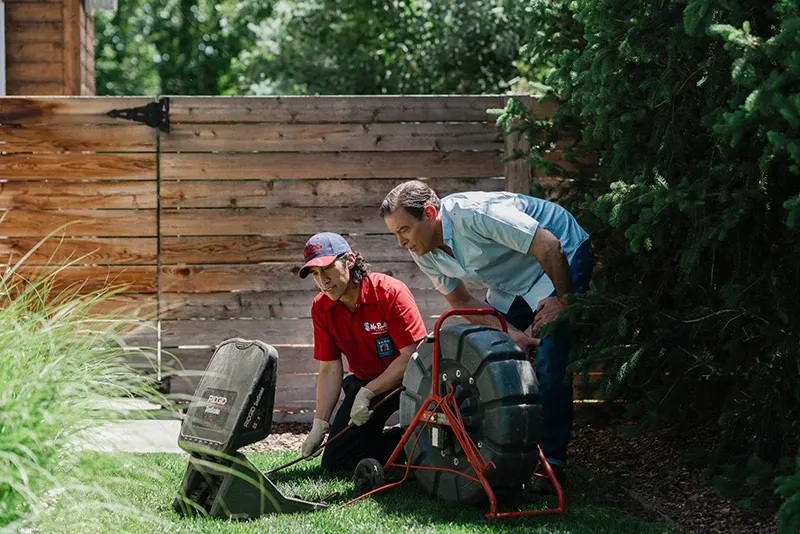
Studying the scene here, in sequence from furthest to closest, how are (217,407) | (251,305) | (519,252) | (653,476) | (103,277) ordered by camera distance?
(251,305) < (103,277) < (653,476) < (519,252) < (217,407)

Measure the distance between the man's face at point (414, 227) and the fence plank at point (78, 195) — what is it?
2.35 meters

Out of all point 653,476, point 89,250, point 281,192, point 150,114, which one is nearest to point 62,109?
point 150,114

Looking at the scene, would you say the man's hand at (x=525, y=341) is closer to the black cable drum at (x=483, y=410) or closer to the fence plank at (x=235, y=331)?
the black cable drum at (x=483, y=410)

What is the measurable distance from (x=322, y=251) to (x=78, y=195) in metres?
2.26

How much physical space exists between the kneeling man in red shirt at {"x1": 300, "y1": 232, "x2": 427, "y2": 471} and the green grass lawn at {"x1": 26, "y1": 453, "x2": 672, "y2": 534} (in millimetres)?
442

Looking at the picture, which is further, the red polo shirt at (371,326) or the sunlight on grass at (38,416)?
the red polo shirt at (371,326)

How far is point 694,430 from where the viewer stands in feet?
18.0

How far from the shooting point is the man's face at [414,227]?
4312 mm

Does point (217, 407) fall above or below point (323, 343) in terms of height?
below

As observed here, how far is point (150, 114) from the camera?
615 centimetres

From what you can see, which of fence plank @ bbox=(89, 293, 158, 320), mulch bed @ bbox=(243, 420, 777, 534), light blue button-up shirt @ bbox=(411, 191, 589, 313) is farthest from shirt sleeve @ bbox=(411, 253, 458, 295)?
fence plank @ bbox=(89, 293, 158, 320)

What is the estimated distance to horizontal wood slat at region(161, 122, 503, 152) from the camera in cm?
618

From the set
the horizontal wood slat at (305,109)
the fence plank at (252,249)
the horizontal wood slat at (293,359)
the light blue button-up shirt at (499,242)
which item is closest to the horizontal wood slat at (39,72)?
the horizontal wood slat at (305,109)

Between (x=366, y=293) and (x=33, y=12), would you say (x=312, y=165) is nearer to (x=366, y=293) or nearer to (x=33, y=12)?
(x=366, y=293)
